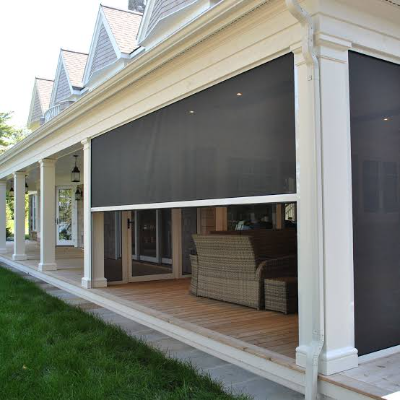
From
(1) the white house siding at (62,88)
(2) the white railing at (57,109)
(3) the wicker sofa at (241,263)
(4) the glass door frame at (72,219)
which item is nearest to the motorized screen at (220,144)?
(3) the wicker sofa at (241,263)

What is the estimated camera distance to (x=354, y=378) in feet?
9.06

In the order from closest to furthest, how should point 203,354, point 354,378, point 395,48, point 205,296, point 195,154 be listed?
point 354,378
point 395,48
point 203,354
point 195,154
point 205,296

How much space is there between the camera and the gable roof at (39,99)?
46.7ft

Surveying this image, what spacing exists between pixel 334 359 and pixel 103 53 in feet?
27.0

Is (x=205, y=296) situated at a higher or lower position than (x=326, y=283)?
lower

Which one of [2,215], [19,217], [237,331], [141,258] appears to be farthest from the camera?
[2,215]

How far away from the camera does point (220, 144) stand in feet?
12.6

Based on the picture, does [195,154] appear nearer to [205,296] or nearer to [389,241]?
[389,241]

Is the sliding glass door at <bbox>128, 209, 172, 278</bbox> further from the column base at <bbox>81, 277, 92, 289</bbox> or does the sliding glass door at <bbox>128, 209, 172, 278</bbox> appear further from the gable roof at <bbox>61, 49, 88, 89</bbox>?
the gable roof at <bbox>61, 49, 88, 89</bbox>

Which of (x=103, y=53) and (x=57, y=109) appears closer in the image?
(x=103, y=53)

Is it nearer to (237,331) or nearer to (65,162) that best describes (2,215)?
(65,162)

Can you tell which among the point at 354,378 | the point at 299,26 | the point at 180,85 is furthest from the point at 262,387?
the point at 180,85

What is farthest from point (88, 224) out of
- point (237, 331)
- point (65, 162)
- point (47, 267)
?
point (65, 162)

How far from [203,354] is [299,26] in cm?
266
